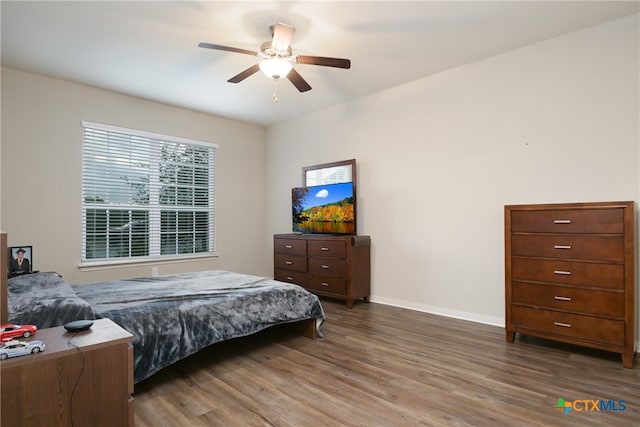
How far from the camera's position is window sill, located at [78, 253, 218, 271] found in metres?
4.12

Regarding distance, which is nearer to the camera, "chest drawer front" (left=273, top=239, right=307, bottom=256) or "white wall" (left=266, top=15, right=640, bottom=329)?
"white wall" (left=266, top=15, right=640, bottom=329)

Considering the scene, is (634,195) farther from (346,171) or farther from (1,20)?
(1,20)

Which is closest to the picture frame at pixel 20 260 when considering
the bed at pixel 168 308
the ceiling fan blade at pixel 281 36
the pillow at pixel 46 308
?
the bed at pixel 168 308

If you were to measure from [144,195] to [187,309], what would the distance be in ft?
9.21

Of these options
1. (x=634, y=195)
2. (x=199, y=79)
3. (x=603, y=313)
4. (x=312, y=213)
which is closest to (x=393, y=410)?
(x=603, y=313)

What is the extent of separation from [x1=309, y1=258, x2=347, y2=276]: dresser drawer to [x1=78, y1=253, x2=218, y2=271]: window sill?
5.46 feet

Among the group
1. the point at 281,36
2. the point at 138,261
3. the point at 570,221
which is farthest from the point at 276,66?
the point at 138,261

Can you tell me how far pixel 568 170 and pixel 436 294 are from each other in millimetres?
1732

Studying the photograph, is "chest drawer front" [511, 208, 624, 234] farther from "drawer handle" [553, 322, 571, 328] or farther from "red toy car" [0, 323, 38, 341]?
"red toy car" [0, 323, 38, 341]

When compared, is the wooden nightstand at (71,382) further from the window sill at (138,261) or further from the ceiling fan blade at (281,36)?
the window sill at (138,261)

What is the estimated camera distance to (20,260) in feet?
11.2

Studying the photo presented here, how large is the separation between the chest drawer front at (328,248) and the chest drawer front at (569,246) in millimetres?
1857

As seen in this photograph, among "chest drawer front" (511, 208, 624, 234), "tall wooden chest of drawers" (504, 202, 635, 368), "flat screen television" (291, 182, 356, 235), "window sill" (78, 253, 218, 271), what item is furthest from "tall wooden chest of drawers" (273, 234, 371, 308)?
"chest drawer front" (511, 208, 624, 234)

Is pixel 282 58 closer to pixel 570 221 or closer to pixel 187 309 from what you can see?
pixel 187 309
